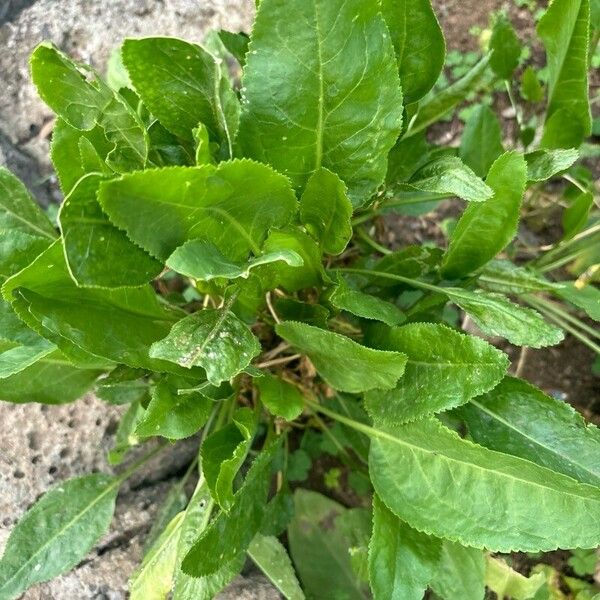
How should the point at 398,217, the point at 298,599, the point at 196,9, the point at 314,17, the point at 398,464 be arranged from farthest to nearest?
1. the point at 398,217
2. the point at 196,9
3. the point at 298,599
4. the point at 398,464
5. the point at 314,17

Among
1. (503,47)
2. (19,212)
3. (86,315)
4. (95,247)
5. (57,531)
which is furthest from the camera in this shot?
(503,47)

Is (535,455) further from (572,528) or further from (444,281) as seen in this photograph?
(444,281)

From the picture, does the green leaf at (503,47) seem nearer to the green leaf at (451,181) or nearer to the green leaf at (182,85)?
the green leaf at (451,181)

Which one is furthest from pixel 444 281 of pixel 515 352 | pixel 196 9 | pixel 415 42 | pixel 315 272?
pixel 196 9

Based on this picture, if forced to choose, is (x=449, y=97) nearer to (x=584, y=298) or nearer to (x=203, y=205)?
(x=584, y=298)

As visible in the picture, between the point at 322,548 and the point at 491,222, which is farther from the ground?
the point at 491,222

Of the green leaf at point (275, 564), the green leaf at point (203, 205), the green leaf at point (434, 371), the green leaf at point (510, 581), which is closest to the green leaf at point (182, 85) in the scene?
the green leaf at point (203, 205)

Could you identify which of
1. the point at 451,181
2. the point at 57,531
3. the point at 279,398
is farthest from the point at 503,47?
the point at 57,531
